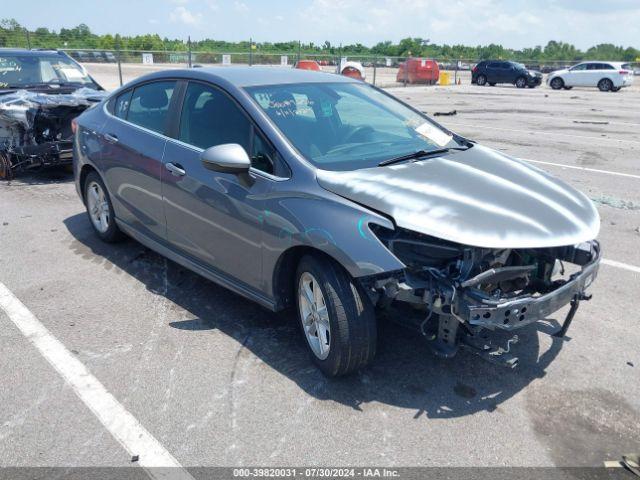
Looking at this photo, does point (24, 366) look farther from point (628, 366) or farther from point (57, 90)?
point (57, 90)

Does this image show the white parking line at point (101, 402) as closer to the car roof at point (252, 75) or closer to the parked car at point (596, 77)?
the car roof at point (252, 75)

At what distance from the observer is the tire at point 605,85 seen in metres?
30.3

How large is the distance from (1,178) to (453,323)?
7.66 metres

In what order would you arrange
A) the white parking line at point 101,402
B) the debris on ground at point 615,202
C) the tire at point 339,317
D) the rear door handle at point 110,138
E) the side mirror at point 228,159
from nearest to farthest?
the white parking line at point 101,402, the tire at point 339,317, the side mirror at point 228,159, the rear door handle at point 110,138, the debris on ground at point 615,202

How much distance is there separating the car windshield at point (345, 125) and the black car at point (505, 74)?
104 ft

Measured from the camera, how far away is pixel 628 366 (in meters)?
3.55

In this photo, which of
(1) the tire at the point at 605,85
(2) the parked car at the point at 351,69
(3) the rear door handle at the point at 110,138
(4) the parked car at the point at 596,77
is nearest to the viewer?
(3) the rear door handle at the point at 110,138

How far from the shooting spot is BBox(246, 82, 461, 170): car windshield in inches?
140

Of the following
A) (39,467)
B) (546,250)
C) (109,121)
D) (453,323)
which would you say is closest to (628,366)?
(546,250)

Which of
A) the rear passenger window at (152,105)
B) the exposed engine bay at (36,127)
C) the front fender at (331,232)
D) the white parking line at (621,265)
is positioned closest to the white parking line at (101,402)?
the front fender at (331,232)

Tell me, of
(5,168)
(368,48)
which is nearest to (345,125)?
(5,168)

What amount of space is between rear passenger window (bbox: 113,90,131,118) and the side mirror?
1.92 metres

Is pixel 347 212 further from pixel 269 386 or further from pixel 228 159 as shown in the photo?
pixel 269 386

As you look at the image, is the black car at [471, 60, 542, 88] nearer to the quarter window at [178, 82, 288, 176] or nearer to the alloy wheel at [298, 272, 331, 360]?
the quarter window at [178, 82, 288, 176]
